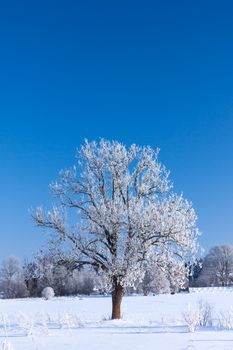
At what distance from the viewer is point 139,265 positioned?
21859mm

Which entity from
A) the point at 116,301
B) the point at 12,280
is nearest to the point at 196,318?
the point at 116,301

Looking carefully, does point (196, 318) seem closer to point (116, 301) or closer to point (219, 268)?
point (116, 301)

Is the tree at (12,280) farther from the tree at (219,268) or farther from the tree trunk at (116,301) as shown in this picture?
the tree trunk at (116,301)

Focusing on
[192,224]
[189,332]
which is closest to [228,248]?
[192,224]

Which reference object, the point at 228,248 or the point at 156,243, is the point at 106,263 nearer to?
the point at 156,243

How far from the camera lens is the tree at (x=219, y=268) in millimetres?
112438

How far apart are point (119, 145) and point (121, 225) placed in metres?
3.97

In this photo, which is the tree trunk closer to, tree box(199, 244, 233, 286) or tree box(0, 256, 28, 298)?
tree box(0, 256, 28, 298)

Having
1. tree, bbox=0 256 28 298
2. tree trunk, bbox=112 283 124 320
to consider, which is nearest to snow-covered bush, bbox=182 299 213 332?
tree trunk, bbox=112 283 124 320

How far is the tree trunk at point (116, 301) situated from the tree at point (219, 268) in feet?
307

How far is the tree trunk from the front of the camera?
2230cm

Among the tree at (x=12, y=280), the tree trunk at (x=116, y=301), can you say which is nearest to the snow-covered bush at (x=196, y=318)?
the tree trunk at (x=116, y=301)

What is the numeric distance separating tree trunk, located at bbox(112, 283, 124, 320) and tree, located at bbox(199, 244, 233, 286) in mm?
93547

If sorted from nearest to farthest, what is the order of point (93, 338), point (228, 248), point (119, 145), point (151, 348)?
point (151, 348) < point (93, 338) < point (119, 145) < point (228, 248)
